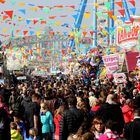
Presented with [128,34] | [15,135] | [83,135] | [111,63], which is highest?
[128,34]

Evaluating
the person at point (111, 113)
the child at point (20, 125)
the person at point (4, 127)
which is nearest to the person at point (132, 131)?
the person at point (111, 113)

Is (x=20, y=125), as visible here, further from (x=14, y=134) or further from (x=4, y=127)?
(x=4, y=127)

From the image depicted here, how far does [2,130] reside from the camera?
1014cm

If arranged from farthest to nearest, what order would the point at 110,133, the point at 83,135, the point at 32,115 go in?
the point at 32,115, the point at 110,133, the point at 83,135

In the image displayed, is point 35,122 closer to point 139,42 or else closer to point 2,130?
point 2,130

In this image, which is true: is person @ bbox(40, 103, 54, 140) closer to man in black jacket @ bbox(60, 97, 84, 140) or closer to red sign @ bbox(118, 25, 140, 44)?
man in black jacket @ bbox(60, 97, 84, 140)

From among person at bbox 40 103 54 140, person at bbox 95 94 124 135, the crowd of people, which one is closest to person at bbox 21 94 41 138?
the crowd of people

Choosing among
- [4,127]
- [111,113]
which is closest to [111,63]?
[111,113]

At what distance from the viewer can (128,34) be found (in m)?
43.7

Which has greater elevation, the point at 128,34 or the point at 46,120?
the point at 128,34

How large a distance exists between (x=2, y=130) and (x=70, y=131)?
1263mm

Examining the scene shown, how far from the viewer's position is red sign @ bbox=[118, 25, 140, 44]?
43.1m

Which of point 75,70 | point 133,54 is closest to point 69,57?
point 75,70

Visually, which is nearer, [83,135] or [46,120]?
[83,135]
